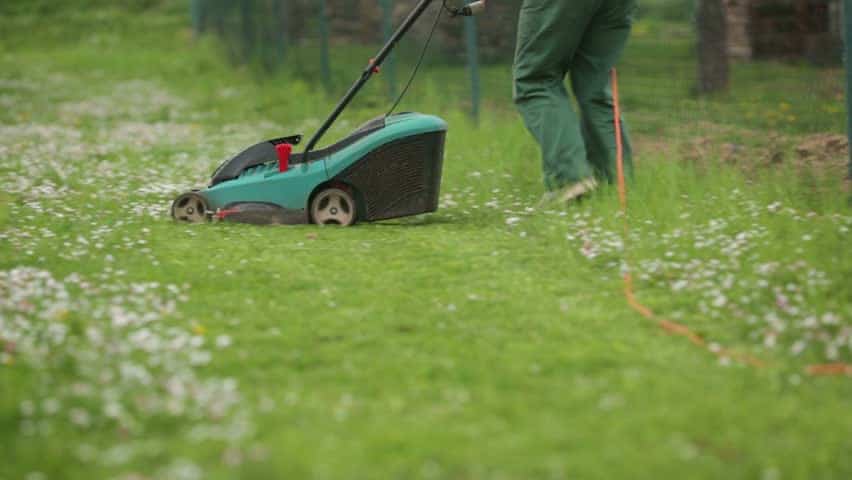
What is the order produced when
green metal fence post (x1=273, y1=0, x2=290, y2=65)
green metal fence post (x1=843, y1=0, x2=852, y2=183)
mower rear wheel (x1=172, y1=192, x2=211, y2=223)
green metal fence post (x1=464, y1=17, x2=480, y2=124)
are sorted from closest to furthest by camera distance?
green metal fence post (x1=843, y1=0, x2=852, y2=183) → mower rear wheel (x1=172, y1=192, x2=211, y2=223) → green metal fence post (x1=464, y1=17, x2=480, y2=124) → green metal fence post (x1=273, y1=0, x2=290, y2=65)

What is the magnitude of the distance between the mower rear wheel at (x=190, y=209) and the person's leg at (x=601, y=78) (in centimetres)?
191

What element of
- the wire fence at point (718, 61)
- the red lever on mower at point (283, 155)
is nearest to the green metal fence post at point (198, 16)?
the wire fence at point (718, 61)

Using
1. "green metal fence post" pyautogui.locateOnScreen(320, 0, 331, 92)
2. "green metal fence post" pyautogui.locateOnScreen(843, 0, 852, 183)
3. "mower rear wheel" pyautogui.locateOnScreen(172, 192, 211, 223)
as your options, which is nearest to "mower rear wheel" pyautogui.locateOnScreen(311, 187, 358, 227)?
"mower rear wheel" pyautogui.locateOnScreen(172, 192, 211, 223)

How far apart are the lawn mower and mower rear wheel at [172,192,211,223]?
0.16 feet

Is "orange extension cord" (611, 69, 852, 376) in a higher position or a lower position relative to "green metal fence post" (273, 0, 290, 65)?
lower

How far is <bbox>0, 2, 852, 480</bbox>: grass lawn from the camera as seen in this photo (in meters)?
3.09

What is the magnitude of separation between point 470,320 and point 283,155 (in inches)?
77.8

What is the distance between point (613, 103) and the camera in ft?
21.5

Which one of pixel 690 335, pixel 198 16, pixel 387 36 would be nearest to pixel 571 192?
pixel 690 335

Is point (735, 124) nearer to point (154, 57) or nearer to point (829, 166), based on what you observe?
point (829, 166)

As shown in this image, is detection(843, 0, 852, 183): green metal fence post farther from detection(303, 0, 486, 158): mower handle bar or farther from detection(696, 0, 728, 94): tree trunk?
detection(696, 0, 728, 94): tree trunk

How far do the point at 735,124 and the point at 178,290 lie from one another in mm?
4088

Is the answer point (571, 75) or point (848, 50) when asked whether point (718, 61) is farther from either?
point (848, 50)

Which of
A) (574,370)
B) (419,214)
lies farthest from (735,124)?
(574,370)
